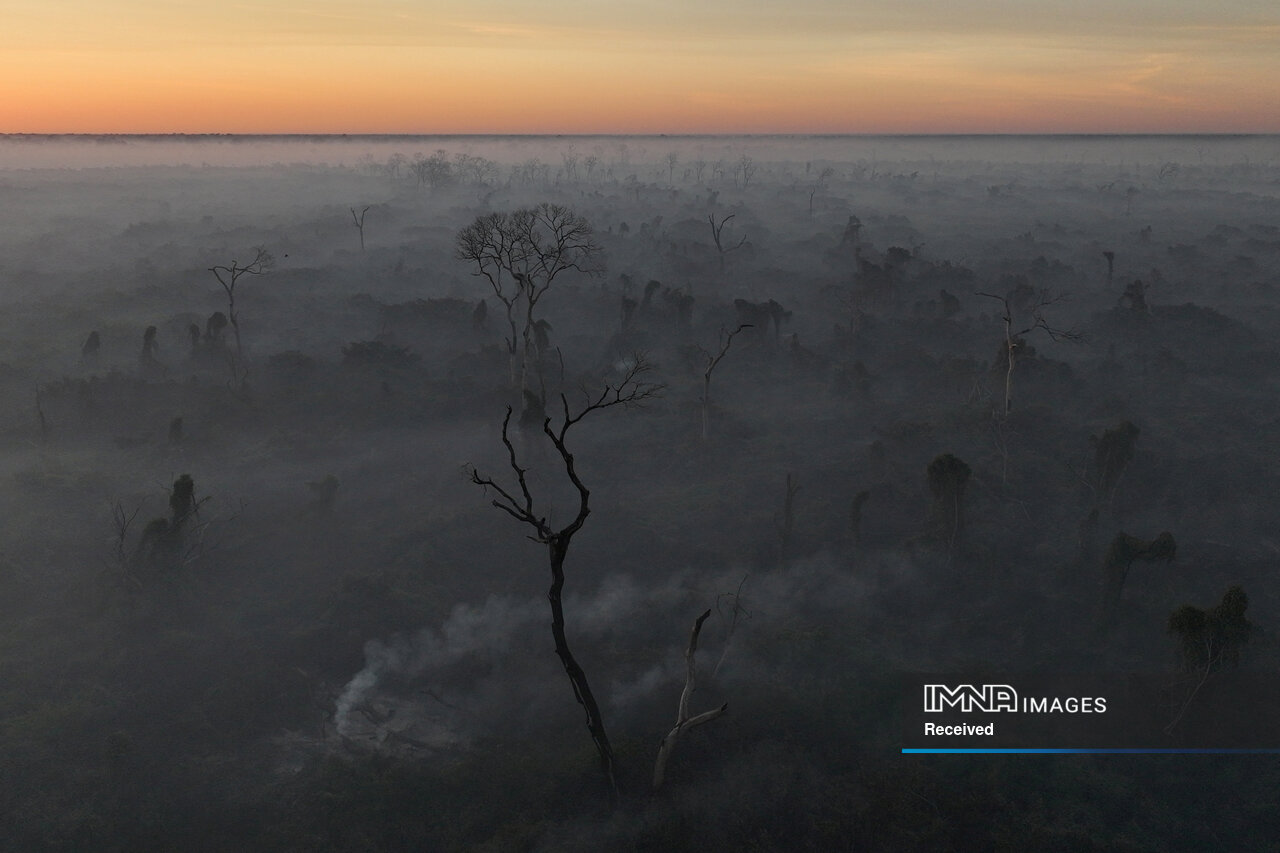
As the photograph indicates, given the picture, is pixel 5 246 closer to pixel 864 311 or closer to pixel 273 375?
pixel 273 375

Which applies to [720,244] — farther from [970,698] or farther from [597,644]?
[970,698]

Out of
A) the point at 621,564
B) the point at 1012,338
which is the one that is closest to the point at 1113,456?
the point at 1012,338

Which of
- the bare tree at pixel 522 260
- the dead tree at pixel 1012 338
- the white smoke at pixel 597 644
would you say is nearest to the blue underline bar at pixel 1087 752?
the white smoke at pixel 597 644

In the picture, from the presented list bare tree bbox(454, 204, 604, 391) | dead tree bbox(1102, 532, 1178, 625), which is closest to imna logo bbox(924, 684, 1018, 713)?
dead tree bbox(1102, 532, 1178, 625)

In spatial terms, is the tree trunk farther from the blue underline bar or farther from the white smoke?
the blue underline bar

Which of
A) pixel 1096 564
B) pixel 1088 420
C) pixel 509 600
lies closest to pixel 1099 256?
pixel 1088 420
